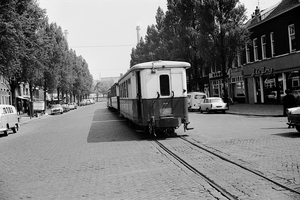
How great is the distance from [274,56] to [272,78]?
79.5 inches

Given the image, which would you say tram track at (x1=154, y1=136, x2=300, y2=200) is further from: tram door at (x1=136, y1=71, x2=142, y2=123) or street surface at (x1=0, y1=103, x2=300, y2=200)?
tram door at (x1=136, y1=71, x2=142, y2=123)

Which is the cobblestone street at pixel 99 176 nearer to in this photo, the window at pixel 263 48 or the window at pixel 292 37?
the window at pixel 292 37

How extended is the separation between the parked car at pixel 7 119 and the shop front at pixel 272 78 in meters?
20.2

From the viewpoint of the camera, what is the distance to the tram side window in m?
13.7

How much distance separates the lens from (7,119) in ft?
67.3

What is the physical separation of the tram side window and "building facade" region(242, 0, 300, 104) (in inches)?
640

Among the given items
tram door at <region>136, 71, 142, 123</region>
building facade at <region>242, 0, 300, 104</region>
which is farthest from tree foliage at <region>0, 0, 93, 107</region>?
building facade at <region>242, 0, 300, 104</region>

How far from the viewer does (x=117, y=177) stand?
6934 millimetres

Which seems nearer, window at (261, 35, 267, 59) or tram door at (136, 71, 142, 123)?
tram door at (136, 71, 142, 123)

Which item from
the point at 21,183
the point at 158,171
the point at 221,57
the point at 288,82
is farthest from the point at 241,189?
the point at 221,57

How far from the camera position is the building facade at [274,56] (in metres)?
27.3

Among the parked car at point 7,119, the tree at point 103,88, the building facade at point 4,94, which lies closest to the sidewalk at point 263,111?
the parked car at point 7,119

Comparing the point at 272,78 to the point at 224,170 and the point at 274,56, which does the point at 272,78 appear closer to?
the point at 274,56

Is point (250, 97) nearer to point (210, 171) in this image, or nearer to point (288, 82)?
point (288, 82)
